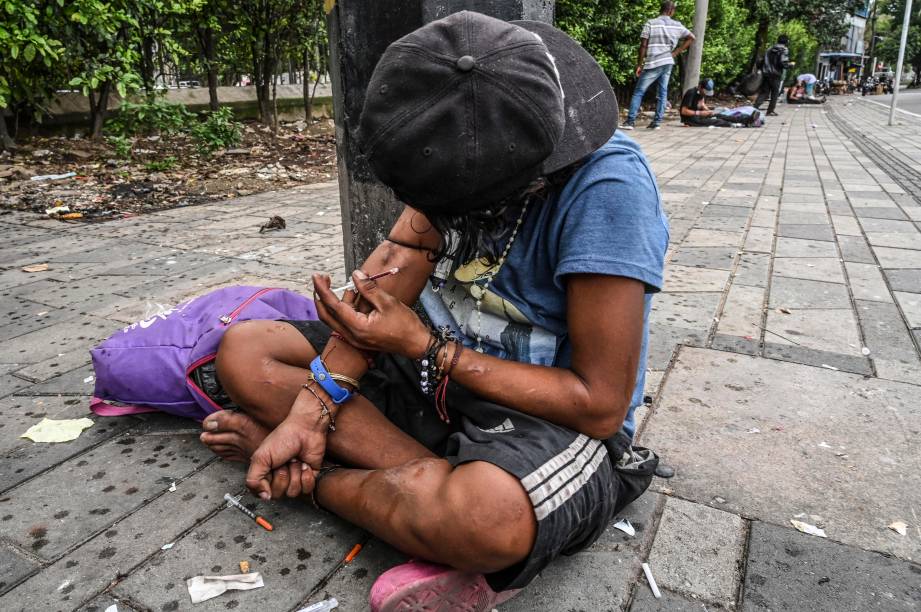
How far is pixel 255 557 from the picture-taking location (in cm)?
150

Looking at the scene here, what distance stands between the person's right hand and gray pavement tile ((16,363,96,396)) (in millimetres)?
1200

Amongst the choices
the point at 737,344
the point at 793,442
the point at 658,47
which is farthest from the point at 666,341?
the point at 658,47

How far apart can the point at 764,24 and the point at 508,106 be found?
26.1 m

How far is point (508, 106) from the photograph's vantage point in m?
1.05

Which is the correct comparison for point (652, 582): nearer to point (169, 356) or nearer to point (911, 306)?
point (169, 356)

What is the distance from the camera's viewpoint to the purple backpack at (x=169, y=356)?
1917 mm

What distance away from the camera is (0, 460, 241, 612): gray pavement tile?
1.38 metres

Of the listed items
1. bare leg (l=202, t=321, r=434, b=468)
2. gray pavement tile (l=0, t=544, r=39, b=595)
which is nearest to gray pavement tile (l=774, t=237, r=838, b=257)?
bare leg (l=202, t=321, r=434, b=468)

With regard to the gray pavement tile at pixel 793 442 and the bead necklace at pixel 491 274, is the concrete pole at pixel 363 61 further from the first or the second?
the gray pavement tile at pixel 793 442

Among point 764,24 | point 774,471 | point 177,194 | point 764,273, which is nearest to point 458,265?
point 774,471

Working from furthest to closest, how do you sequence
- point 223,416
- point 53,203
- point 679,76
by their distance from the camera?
point 679,76, point 53,203, point 223,416

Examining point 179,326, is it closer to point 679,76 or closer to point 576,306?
point 576,306

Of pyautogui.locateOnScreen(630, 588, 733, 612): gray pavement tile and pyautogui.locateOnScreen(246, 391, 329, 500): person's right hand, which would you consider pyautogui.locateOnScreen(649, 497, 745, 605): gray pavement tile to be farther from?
pyautogui.locateOnScreen(246, 391, 329, 500): person's right hand

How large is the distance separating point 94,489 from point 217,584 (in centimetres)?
59
